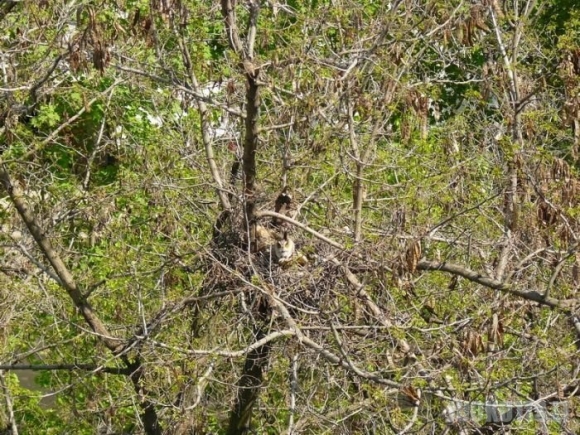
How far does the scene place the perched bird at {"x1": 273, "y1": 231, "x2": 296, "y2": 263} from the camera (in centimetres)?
666

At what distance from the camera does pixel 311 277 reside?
6520 millimetres

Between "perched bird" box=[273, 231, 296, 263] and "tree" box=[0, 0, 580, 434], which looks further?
"perched bird" box=[273, 231, 296, 263]

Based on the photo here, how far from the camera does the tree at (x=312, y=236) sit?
6.51 meters

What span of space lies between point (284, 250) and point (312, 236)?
24 centimetres

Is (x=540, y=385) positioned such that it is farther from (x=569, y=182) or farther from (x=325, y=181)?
(x=325, y=181)

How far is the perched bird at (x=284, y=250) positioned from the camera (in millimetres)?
6656

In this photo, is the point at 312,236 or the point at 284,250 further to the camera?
the point at 312,236

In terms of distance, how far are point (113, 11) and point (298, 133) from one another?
5.70ft

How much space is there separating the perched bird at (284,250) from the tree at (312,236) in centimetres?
2

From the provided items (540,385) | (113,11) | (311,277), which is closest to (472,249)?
(540,385)

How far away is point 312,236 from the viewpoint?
22.4 feet

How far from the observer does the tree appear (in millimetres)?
6512

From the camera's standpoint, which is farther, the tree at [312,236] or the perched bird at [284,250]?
the perched bird at [284,250]

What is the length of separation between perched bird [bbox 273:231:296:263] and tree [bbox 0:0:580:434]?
24 mm
